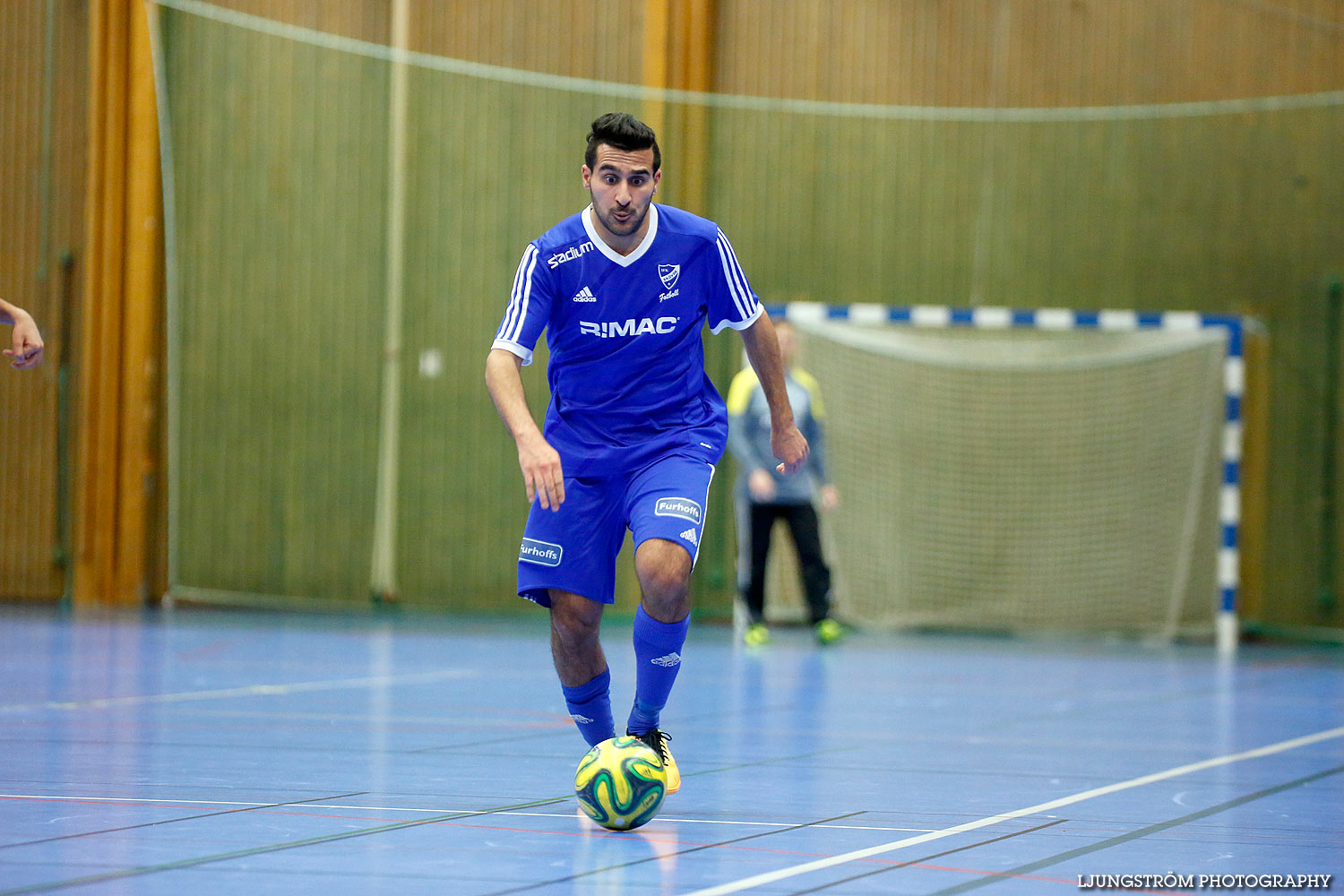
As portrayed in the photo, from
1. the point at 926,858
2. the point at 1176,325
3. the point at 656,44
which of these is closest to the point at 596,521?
the point at 926,858

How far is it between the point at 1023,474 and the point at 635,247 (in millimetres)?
8754

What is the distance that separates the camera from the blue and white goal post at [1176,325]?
11891 mm

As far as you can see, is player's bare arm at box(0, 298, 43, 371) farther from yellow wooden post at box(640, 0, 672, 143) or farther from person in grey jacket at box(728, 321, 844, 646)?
yellow wooden post at box(640, 0, 672, 143)

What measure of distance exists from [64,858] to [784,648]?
25.5 feet

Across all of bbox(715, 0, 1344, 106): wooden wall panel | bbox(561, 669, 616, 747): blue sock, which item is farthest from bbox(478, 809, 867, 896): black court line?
bbox(715, 0, 1344, 106): wooden wall panel

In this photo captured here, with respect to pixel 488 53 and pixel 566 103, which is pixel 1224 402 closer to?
pixel 566 103

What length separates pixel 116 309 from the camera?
12.9m

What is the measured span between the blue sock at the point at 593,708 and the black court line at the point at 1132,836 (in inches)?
55.7

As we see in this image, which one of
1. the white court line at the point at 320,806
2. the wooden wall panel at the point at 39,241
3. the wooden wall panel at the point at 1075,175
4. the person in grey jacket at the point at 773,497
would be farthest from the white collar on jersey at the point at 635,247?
the wooden wall panel at the point at 39,241

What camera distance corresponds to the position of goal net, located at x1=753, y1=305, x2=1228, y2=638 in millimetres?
12570

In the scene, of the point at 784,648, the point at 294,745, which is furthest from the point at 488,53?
the point at 294,745

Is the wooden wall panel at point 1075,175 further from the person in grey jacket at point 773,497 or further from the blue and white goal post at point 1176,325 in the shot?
the person in grey jacket at point 773,497

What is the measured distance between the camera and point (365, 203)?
522 inches

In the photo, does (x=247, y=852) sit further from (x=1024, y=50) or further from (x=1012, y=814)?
(x=1024, y=50)
